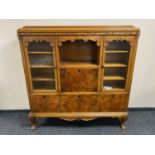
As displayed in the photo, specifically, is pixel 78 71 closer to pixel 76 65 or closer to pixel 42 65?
pixel 76 65

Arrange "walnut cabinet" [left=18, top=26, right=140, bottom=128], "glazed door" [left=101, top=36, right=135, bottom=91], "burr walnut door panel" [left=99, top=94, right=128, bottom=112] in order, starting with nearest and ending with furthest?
"walnut cabinet" [left=18, top=26, right=140, bottom=128] < "glazed door" [left=101, top=36, right=135, bottom=91] < "burr walnut door panel" [left=99, top=94, right=128, bottom=112]

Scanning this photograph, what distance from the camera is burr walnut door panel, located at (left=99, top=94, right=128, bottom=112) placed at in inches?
87.7

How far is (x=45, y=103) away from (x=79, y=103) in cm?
50

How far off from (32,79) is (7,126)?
100 centimetres

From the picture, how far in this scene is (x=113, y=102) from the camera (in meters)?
2.27

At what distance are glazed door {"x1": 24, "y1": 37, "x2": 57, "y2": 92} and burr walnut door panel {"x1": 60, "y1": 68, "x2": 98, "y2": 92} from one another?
136 mm

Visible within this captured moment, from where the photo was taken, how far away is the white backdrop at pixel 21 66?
2230mm

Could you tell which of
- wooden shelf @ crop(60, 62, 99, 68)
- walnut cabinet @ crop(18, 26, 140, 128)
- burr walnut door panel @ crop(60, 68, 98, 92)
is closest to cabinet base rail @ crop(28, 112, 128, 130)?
walnut cabinet @ crop(18, 26, 140, 128)

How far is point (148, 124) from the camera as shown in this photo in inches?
100

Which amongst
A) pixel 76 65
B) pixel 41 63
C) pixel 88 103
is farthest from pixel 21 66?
pixel 88 103

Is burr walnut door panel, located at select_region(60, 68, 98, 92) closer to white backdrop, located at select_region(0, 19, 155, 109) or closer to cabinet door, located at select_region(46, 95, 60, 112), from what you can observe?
cabinet door, located at select_region(46, 95, 60, 112)

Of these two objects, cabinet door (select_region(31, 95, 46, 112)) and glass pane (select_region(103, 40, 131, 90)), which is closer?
glass pane (select_region(103, 40, 131, 90))

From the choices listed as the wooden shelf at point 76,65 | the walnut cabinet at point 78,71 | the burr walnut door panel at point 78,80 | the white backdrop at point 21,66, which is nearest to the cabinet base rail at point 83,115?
the walnut cabinet at point 78,71

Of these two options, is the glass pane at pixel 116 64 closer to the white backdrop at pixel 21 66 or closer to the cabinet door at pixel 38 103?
the white backdrop at pixel 21 66
